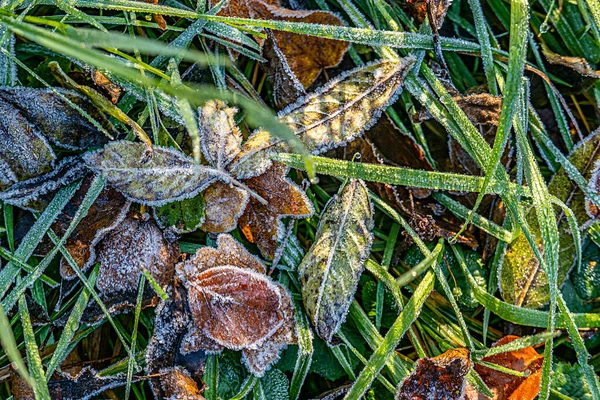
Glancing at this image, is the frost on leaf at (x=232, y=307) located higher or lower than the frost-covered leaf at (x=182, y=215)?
lower

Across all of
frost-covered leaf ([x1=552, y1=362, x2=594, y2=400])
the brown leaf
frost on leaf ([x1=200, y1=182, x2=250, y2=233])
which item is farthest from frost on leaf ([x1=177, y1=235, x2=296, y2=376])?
frost-covered leaf ([x1=552, y1=362, x2=594, y2=400])

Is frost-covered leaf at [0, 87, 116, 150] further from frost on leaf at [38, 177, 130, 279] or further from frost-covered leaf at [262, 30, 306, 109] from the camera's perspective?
frost-covered leaf at [262, 30, 306, 109]

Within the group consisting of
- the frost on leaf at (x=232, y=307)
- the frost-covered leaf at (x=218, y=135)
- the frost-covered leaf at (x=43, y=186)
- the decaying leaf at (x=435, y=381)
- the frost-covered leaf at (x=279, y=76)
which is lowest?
the decaying leaf at (x=435, y=381)

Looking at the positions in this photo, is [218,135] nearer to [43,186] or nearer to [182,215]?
[182,215]

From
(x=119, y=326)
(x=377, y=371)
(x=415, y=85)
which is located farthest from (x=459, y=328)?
(x=119, y=326)

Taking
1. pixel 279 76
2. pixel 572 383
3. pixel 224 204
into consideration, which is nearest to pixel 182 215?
pixel 224 204

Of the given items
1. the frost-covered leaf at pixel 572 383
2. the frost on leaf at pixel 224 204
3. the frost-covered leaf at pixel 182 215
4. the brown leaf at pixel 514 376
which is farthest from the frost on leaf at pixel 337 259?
the frost-covered leaf at pixel 572 383

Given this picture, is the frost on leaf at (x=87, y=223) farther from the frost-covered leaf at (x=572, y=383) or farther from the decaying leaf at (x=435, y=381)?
the frost-covered leaf at (x=572, y=383)
